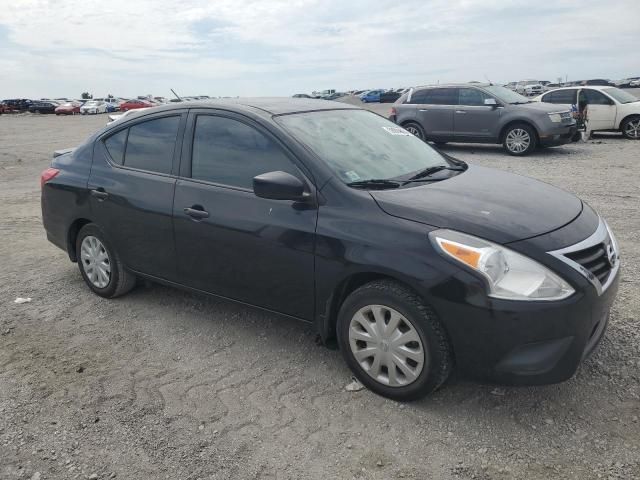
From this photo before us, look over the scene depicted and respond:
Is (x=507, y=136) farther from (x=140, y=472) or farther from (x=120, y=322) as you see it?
(x=140, y=472)

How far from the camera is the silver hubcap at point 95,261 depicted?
4812 mm

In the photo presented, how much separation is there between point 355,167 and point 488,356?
141cm

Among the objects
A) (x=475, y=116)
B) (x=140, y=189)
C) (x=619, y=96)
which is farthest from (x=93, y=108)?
(x=140, y=189)

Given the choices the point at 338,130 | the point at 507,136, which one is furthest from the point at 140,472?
the point at 507,136

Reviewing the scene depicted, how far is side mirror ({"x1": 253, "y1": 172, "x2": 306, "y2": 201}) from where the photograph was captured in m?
3.32

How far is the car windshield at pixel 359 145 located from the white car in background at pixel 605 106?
13.0 m

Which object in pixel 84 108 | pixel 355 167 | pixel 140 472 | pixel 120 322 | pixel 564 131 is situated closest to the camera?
pixel 140 472

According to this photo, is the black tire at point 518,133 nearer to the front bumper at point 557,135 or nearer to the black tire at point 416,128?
the front bumper at point 557,135

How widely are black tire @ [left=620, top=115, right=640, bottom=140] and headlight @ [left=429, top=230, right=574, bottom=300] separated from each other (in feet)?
50.0

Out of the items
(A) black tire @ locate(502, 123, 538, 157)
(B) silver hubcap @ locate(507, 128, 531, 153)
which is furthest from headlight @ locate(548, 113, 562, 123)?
(B) silver hubcap @ locate(507, 128, 531, 153)

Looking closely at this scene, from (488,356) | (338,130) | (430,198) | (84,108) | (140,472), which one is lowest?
(140,472)

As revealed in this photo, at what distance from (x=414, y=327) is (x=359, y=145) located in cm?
140

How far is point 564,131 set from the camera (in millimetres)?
13492

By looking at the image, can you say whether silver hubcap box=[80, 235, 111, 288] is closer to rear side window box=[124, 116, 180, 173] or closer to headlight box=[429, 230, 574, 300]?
rear side window box=[124, 116, 180, 173]
